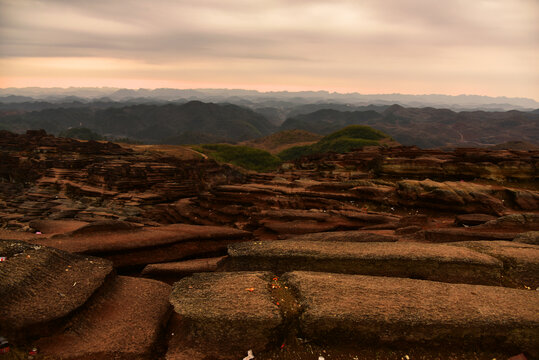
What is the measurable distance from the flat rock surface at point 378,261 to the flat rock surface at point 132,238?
449 cm

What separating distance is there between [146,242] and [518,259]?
1507 cm

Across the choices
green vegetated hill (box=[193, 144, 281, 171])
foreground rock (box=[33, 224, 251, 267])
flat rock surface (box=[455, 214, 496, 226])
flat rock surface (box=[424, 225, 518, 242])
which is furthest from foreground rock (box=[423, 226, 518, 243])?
green vegetated hill (box=[193, 144, 281, 171])

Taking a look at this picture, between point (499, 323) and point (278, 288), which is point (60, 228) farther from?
point (499, 323)

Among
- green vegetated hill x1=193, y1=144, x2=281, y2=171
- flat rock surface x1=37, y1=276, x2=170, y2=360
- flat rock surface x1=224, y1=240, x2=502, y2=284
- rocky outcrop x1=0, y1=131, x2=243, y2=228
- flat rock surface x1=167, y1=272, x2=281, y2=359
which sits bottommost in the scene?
green vegetated hill x1=193, y1=144, x2=281, y2=171

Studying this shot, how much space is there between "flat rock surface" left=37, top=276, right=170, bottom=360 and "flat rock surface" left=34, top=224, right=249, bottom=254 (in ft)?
9.05

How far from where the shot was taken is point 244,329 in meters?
6.99

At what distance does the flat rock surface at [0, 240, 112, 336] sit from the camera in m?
6.98

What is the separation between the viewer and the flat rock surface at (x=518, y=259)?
9219 mm

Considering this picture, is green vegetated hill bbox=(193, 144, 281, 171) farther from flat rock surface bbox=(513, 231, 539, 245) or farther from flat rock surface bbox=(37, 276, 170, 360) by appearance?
flat rock surface bbox=(37, 276, 170, 360)

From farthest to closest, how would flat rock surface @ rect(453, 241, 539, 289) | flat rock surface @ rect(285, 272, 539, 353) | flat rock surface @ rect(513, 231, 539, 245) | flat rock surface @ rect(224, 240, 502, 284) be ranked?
flat rock surface @ rect(513, 231, 539, 245) < flat rock surface @ rect(224, 240, 502, 284) < flat rock surface @ rect(453, 241, 539, 289) < flat rock surface @ rect(285, 272, 539, 353)

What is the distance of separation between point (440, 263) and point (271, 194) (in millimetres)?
15260

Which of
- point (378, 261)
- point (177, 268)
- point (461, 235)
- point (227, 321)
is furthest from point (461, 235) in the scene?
point (177, 268)

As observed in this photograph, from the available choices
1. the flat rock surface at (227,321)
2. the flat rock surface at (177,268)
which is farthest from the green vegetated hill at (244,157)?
the flat rock surface at (227,321)

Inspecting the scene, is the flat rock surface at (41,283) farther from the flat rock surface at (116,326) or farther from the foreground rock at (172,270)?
the foreground rock at (172,270)
